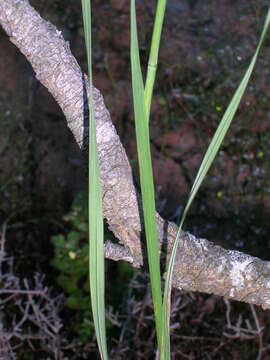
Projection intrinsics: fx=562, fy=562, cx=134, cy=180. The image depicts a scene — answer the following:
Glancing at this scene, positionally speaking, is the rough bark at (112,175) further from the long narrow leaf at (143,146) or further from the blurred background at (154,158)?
the blurred background at (154,158)

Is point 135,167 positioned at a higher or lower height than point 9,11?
higher

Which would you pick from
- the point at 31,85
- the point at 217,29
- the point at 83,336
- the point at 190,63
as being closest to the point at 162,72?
the point at 190,63

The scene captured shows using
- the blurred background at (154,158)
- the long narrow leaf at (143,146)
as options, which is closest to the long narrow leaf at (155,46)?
the long narrow leaf at (143,146)

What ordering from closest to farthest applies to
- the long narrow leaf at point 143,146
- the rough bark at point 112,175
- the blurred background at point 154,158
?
the long narrow leaf at point 143,146 → the rough bark at point 112,175 → the blurred background at point 154,158

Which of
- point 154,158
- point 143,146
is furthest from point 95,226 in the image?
point 154,158

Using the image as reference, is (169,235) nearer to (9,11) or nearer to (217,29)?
(9,11)

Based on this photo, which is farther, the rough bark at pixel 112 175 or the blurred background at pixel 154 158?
the blurred background at pixel 154 158
